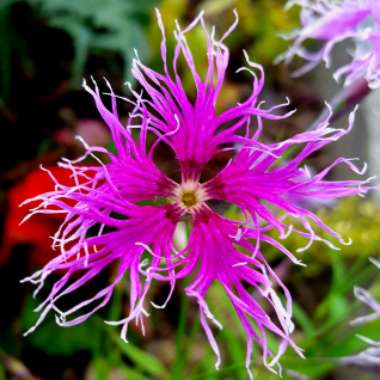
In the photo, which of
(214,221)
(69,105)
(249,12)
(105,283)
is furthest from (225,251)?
(249,12)

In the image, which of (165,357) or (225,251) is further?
(165,357)

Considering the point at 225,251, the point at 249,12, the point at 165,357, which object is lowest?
the point at 165,357

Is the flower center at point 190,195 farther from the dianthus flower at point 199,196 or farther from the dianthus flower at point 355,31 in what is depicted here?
the dianthus flower at point 355,31

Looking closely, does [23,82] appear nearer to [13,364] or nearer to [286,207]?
[13,364]

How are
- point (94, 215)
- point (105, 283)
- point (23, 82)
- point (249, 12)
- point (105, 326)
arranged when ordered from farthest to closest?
point (249, 12)
point (23, 82)
point (105, 283)
point (105, 326)
point (94, 215)

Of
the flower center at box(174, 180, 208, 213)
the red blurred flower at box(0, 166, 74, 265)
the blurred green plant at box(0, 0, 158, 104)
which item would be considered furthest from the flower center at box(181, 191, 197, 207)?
the blurred green plant at box(0, 0, 158, 104)

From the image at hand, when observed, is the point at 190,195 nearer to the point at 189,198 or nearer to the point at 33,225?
the point at 189,198

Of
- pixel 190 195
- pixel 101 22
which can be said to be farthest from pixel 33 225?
pixel 101 22
